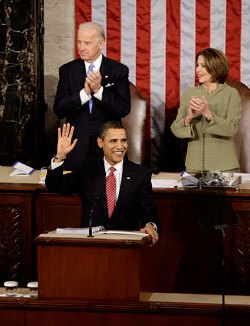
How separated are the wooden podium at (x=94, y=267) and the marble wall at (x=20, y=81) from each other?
368 cm

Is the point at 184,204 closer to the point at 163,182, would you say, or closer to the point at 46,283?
the point at 163,182

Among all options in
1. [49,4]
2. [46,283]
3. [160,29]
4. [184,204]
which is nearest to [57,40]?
[49,4]

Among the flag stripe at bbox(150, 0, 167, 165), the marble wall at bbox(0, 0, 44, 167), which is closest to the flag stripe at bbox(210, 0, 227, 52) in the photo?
the flag stripe at bbox(150, 0, 167, 165)

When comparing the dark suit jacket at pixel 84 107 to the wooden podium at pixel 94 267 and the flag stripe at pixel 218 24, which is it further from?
the wooden podium at pixel 94 267

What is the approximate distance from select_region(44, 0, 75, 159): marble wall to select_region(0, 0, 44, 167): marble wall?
198 millimetres

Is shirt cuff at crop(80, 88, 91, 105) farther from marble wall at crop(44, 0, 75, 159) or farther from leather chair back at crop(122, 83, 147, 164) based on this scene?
marble wall at crop(44, 0, 75, 159)

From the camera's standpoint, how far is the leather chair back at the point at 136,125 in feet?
28.8

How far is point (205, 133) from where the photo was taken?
25.0ft

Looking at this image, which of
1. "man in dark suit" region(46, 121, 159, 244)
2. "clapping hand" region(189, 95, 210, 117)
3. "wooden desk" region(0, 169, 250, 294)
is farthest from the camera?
"clapping hand" region(189, 95, 210, 117)

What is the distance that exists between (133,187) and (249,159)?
8.45 feet

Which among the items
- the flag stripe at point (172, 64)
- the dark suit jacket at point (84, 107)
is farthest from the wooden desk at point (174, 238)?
the flag stripe at point (172, 64)

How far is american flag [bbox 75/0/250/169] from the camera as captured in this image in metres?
9.21

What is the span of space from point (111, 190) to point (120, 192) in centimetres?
6

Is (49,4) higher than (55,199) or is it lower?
higher
